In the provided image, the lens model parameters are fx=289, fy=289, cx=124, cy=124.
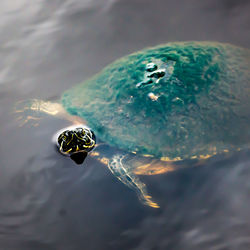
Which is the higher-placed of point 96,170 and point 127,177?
point 96,170

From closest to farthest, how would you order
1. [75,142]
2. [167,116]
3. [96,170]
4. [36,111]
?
[167,116] → [96,170] → [75,142] → [36,111]

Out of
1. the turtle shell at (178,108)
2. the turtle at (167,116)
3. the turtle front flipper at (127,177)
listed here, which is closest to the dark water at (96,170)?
the turtle front flipper at (127,177)

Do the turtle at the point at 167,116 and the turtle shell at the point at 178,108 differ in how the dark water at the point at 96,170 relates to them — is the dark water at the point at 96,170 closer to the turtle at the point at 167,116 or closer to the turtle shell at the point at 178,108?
the turtle at the point at 167,116

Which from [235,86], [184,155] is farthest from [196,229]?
[235,86]

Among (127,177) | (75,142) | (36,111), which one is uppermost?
(36,111)

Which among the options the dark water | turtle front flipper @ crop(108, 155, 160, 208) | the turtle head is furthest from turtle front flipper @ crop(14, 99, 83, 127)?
turtle front flipper @ crop(108, 155, 160, 208)

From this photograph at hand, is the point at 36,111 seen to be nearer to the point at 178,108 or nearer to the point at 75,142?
the point at 75,142

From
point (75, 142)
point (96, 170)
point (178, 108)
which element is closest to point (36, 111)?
point (75, 142)

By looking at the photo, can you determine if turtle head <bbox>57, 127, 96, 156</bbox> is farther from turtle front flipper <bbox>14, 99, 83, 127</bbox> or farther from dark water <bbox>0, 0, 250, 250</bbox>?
turtle front flipper <bbox>14, 99, 83, 127</bbox>
